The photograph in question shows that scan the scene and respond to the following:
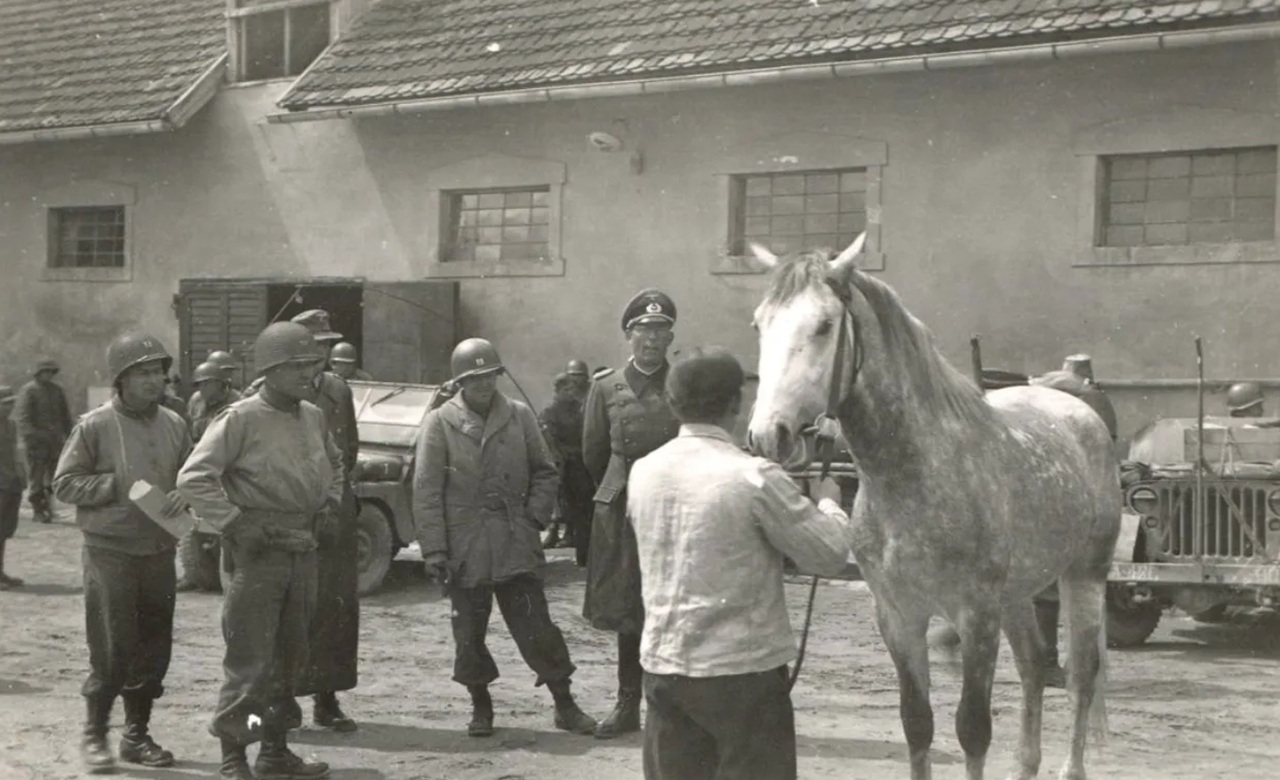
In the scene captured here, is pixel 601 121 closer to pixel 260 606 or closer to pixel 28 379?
pixel 28 379

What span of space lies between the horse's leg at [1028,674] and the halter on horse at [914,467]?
0.46 feet

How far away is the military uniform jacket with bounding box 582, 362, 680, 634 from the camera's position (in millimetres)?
7262

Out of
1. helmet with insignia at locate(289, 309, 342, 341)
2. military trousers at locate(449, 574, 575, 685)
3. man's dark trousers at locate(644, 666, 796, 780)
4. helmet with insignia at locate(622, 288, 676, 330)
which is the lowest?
military trousers at locate(449, 574, 575, 685)

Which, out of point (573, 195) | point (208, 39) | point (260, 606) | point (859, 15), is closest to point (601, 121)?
point (573, 195)

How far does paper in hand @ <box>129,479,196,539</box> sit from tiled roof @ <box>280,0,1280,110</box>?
29.3ft

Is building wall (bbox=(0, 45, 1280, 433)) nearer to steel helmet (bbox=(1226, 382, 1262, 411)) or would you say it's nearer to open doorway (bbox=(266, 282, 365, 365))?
open doorway (bbox=(266, 282, 365, 365))

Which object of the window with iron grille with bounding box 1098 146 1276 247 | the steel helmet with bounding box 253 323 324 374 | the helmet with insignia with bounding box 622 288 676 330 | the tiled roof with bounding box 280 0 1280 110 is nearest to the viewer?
the steel helmet with bounding box 253 323 324 374

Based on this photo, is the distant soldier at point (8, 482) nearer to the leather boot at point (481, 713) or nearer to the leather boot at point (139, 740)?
the leather boot at point (139, 740)

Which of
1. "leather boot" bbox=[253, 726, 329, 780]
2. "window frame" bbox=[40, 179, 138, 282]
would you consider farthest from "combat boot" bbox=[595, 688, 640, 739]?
"window frame" bbox=[40, 179, 138, 282]

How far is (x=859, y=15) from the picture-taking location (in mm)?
14391

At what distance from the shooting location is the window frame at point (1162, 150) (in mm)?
12742

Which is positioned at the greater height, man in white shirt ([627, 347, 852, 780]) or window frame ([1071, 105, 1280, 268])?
window frame ([1071, 105, 1280, 268])

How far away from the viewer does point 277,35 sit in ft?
63.1

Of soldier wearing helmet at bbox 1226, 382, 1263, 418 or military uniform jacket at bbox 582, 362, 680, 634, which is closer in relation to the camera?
military uniform jacket at bbox 582, 362, 680, 634
